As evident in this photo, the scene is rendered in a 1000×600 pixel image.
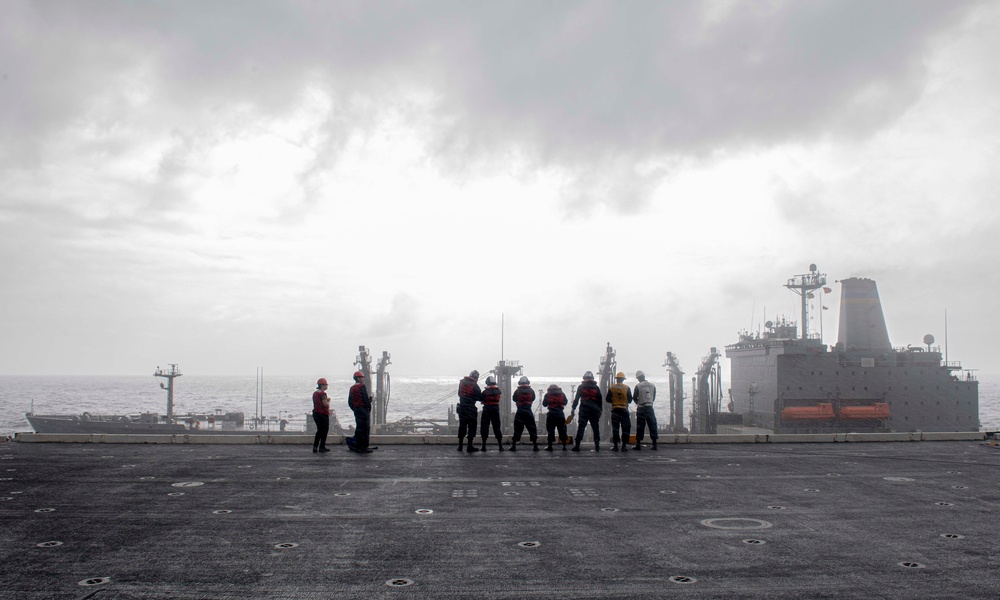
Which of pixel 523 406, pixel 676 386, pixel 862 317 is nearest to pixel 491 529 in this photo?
pixel 523 406

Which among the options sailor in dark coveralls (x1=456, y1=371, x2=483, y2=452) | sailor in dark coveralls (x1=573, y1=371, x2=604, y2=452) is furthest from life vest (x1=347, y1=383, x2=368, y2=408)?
sailor in dark coveralls (x1=573, y1=371, x2=604, y2=452)

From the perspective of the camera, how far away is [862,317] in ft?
158

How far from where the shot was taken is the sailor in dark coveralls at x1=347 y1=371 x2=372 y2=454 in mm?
15539

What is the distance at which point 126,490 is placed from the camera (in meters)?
10.1

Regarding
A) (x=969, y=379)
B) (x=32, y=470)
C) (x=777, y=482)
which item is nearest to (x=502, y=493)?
(x=777, y=482)

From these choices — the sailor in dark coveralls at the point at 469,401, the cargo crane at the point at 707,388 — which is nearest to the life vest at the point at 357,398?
the sailor in dark coveralls at the point at 469,401

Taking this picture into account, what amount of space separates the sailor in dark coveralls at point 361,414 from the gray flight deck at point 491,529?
170 cm

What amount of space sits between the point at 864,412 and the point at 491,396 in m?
35.3

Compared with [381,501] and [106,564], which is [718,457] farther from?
[106,564]

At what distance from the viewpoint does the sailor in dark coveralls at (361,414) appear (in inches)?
612

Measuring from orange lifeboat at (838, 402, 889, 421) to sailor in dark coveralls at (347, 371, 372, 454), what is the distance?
36.6 metres

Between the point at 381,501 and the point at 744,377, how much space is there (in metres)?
46.4

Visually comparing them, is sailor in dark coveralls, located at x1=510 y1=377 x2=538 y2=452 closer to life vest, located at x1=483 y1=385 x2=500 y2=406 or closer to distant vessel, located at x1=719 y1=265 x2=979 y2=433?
life vest, located at x1=483 y1=385 x2=500 y2=406

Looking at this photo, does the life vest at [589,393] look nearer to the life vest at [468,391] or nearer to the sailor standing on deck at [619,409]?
the sailor standing on deck at [619,409]
